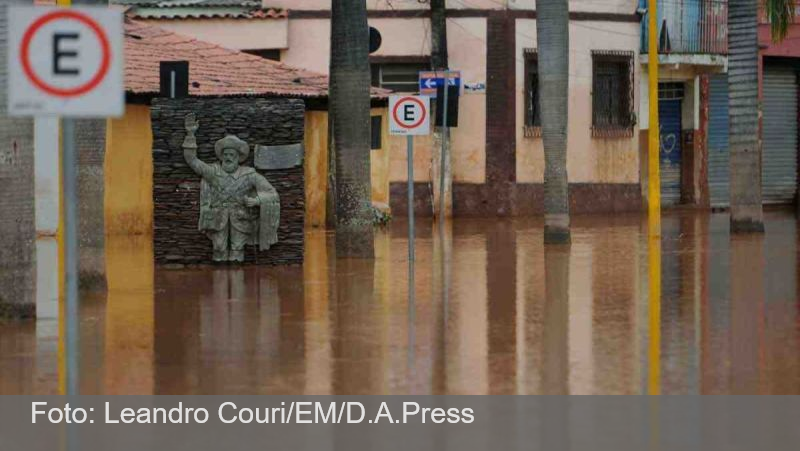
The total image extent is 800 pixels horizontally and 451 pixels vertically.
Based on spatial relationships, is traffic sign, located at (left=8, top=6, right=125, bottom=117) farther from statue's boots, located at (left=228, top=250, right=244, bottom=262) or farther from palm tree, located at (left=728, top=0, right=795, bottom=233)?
palm tree, located at (left=728, top=0, right=795, bottom=233)

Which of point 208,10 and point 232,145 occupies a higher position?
point 208,10

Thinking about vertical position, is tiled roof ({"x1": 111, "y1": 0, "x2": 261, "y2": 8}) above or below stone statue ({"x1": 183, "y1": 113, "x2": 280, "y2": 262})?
above

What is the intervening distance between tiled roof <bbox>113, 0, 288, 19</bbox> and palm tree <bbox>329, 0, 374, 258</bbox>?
17365 millimetres

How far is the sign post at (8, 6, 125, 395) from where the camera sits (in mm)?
8633

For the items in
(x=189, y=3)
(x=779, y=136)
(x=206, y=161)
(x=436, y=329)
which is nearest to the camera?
(x=436, y=329)

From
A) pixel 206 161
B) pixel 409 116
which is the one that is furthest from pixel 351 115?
pixel 206 161

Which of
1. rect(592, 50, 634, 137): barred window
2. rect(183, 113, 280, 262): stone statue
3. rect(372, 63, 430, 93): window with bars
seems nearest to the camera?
rect(183, 113, 280, 262): stone statue

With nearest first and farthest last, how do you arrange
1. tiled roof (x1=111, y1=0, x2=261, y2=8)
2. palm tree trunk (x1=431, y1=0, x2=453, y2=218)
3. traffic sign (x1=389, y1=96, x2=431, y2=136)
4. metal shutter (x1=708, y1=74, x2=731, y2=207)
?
traffic sign (x1=389, y1=96, x2=431, y2=136), tiled roof (x1=111, y1=0, x2=261, y2=8), palm tree trunk (x1=431, y1=0, x2=453, y2=218), metal shutter (x1=708, y1=74, x2=731, y2=207)

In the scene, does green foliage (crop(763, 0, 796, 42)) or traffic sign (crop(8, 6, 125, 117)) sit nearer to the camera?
traffic sign (crop(8, 6, 125, 117))

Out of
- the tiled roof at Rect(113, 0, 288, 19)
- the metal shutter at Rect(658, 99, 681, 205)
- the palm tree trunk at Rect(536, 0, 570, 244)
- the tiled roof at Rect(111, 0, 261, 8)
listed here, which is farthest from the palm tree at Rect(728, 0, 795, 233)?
the metal shutter at Rect(658, 99, 681, 205)

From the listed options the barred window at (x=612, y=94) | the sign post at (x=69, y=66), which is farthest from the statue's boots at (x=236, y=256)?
the barred window at (x=612, y=94)

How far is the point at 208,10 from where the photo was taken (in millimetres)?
40344

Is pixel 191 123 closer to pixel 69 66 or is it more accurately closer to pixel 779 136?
pixel 69 66

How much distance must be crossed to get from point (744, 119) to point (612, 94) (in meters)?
13.9
